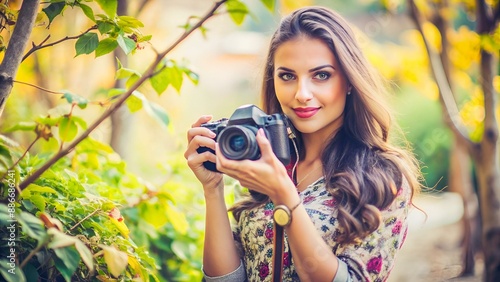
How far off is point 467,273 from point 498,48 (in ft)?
6.17

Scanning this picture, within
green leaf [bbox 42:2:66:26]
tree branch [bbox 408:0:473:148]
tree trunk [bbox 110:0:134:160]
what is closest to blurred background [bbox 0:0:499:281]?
tree trunk [bbox 110:0:134:160]

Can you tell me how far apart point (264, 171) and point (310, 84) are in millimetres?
375

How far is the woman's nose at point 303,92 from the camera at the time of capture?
1.55 m

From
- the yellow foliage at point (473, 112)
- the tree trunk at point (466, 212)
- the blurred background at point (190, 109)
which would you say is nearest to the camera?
the blurred background at point (190, 109)

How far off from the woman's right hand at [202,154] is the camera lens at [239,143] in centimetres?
13

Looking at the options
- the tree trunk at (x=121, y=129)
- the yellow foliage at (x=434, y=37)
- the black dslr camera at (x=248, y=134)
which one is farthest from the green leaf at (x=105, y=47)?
the yellow foliage at (x=434, y=37)

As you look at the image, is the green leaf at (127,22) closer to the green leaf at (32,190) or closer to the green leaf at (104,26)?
the green leaf at (104,26)

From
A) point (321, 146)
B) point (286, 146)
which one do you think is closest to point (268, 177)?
point (286, 146)

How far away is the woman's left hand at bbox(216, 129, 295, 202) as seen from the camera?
132cm

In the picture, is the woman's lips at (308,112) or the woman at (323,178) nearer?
the woman at (323,178)

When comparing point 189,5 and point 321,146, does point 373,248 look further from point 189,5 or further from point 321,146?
A: point 189,5

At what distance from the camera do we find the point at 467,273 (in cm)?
379

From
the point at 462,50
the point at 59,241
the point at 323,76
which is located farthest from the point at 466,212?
the point at 59,241

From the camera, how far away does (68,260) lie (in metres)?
1.05
